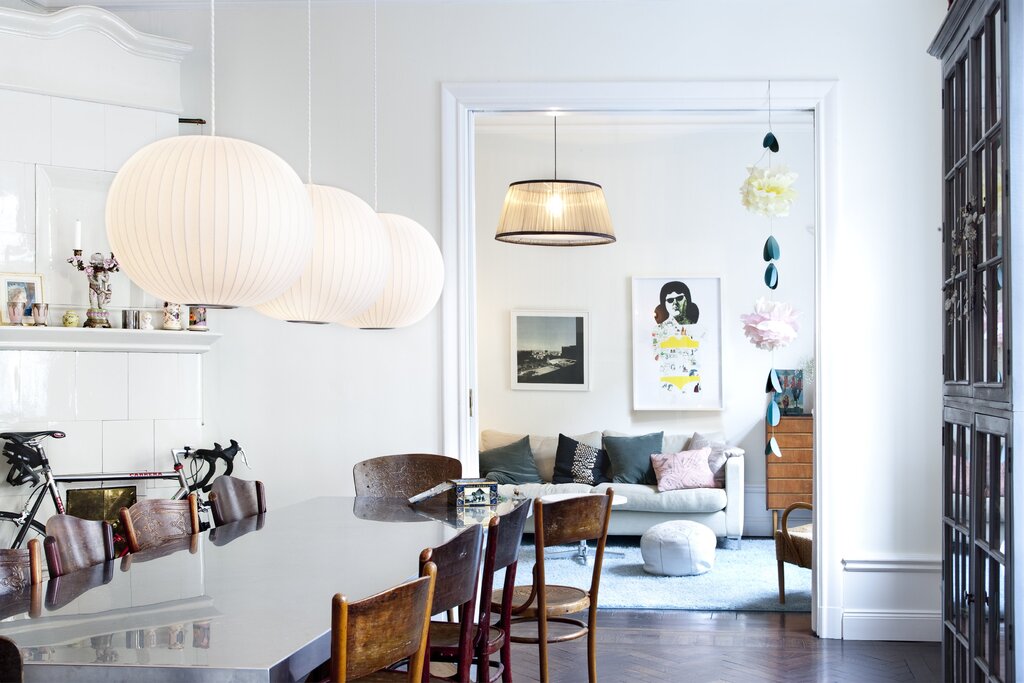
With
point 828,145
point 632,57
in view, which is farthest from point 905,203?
point 632,57

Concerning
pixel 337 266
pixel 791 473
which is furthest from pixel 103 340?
pixel 791 473

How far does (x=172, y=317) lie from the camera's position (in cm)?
483

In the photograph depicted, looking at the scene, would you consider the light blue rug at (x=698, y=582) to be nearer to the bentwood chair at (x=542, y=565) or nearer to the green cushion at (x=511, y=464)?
the green cushion at (x=511, y=464)

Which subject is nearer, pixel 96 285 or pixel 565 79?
pixel 96 285

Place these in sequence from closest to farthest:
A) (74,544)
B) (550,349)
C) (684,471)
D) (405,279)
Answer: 1. (74,544)
2. (405,279)
3. (684,471)
4. (550,349)

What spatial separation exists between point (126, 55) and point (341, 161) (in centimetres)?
117

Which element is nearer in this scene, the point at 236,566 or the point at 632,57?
the point at 236,566

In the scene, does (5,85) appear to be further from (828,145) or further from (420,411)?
(828,145)

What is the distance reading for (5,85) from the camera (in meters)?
4.48

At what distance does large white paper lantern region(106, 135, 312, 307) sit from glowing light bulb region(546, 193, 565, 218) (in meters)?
2.99

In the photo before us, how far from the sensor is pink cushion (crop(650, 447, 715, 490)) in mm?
7637

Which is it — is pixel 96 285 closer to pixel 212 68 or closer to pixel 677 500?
pixel 212 68

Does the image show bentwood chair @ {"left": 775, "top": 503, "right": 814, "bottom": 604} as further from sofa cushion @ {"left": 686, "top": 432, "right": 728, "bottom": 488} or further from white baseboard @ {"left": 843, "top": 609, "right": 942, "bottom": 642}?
sofa cushion @ {"left": 686, "top": 432, "right": 728, "bottom": 488}

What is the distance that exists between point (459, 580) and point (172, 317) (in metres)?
2.95
